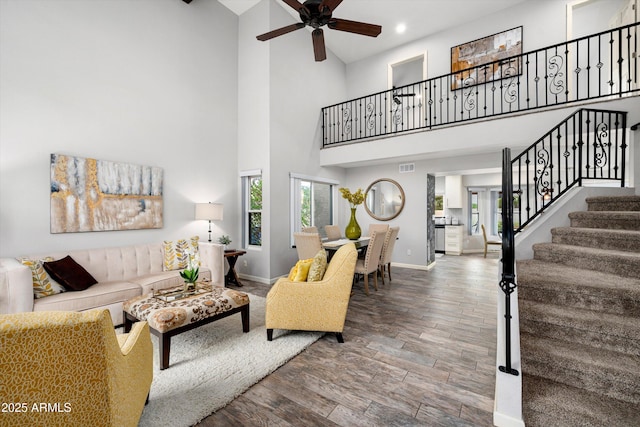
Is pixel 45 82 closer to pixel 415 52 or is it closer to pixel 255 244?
pixel 255 244

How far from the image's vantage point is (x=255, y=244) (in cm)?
534

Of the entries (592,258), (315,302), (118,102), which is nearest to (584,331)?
(592,258)

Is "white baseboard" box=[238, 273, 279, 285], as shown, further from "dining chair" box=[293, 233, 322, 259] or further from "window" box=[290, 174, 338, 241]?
"window" box=[290, 174, 338, 241]

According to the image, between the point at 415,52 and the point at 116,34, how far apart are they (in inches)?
236

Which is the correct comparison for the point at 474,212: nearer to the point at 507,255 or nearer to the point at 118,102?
the point at 507,255

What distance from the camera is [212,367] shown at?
2.26m

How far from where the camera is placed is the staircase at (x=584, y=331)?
5.26 feet

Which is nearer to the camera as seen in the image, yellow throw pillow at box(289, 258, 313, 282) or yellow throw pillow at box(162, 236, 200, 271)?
yellow throw pillow at box(289, 258, 313, 282)

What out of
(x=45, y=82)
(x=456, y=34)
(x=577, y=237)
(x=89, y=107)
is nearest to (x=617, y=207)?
(x=577, y=237)

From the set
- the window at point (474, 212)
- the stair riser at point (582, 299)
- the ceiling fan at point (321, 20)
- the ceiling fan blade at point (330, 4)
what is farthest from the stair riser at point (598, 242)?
the window at point (474, 212)

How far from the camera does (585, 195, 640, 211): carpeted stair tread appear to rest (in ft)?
9.80

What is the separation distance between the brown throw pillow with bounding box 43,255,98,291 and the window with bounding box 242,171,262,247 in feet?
8.57

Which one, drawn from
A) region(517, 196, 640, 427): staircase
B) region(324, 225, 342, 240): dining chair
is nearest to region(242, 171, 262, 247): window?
region(324, 225, 342, 240): dining chair

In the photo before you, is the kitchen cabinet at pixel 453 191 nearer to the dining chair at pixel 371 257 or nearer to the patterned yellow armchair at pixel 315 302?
the dining chair at pixel 371 257
